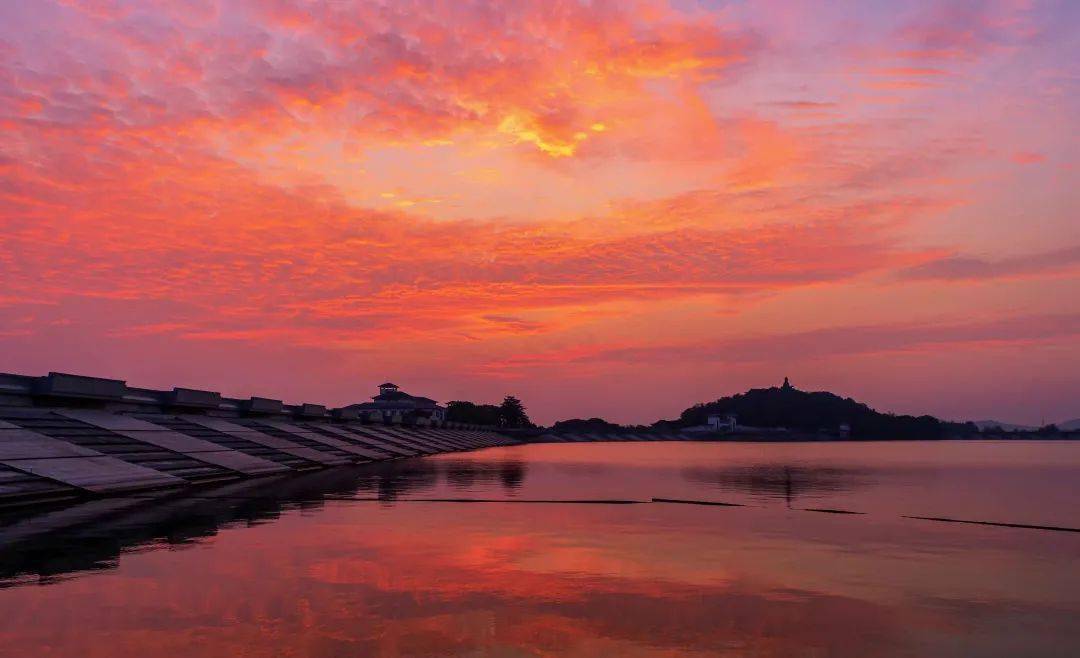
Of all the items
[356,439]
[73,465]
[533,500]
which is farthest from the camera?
[356,439]

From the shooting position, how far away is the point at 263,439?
46219 mm

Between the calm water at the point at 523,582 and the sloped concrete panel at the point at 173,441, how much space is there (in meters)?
10.7

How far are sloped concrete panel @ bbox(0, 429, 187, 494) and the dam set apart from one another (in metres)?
0.04

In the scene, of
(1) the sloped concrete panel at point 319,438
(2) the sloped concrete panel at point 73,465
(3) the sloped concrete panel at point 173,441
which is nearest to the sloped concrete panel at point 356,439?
(1) the sloped concrete panel at point 319,438

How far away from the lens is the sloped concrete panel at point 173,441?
33438mm

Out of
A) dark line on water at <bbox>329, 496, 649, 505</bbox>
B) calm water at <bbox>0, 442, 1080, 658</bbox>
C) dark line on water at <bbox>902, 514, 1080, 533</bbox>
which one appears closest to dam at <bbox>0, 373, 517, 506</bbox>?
calm water at <bbox>0, 442, 1080, 658</bbox>

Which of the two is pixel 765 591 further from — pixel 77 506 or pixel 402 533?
pixel 77 506

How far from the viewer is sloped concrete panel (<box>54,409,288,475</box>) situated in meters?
33.4

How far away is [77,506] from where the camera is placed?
2206 centimetres

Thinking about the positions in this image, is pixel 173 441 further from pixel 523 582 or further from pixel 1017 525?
pixel 1017 525

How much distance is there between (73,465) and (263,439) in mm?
20330

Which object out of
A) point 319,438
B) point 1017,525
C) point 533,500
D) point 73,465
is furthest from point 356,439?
point 1017,525

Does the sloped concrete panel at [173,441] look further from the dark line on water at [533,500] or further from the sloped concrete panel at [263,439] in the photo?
the dark line on water at [533,500]

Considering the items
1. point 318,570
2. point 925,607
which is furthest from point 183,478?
point 925,607
